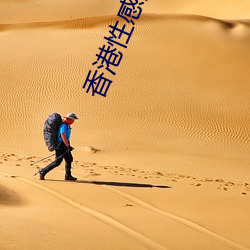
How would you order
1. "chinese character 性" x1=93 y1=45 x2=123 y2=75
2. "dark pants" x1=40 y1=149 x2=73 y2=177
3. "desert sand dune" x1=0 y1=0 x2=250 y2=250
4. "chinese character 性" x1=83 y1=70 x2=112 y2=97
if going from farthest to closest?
"chinese character 性" x1=93 y1=45 x2=123 y2=75, "chinese character 性" x1=83 y1=70 x2=112 y2=97, "dark pants" x1=40 y1=149 x2=73 y2=177, "desert sand dune" x1=0 y1=0 x2=250 y2=250

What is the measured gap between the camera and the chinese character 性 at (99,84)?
767 inches

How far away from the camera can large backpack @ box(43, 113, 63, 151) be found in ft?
28.1

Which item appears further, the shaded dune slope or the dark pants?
the shaded dune slope

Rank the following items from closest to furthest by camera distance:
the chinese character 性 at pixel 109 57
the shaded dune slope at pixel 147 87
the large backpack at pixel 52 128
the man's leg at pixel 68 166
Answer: the large backpack at pixel 52 128, the man's leg at pixel 68 166, the shaded dune slope at pixel 147 87, the chinese character 性 at pixel 109 57

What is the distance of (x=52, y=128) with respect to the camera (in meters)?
8.61

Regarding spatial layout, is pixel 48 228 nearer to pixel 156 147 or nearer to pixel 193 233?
pixel 193 233

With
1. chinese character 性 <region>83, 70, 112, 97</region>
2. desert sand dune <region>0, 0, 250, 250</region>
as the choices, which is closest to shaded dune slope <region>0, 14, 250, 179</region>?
desert sand dune <region>0, 0, 250, 250</region>

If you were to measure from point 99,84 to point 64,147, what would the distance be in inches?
470

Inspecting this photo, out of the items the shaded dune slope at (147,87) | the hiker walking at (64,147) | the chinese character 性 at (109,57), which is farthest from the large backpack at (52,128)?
the chinese character 性 at (109,57)

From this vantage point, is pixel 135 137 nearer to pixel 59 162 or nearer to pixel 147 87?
pixel 147 87

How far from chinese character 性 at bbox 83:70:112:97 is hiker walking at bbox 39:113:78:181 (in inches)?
409

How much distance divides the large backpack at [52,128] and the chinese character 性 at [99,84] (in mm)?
10555

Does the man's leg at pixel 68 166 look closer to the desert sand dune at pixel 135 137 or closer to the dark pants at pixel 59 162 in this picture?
the dark pants at pixel 59 162

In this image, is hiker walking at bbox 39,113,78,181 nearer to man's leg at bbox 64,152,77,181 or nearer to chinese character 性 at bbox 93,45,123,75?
man's leg at bbox 64,152,77,181
